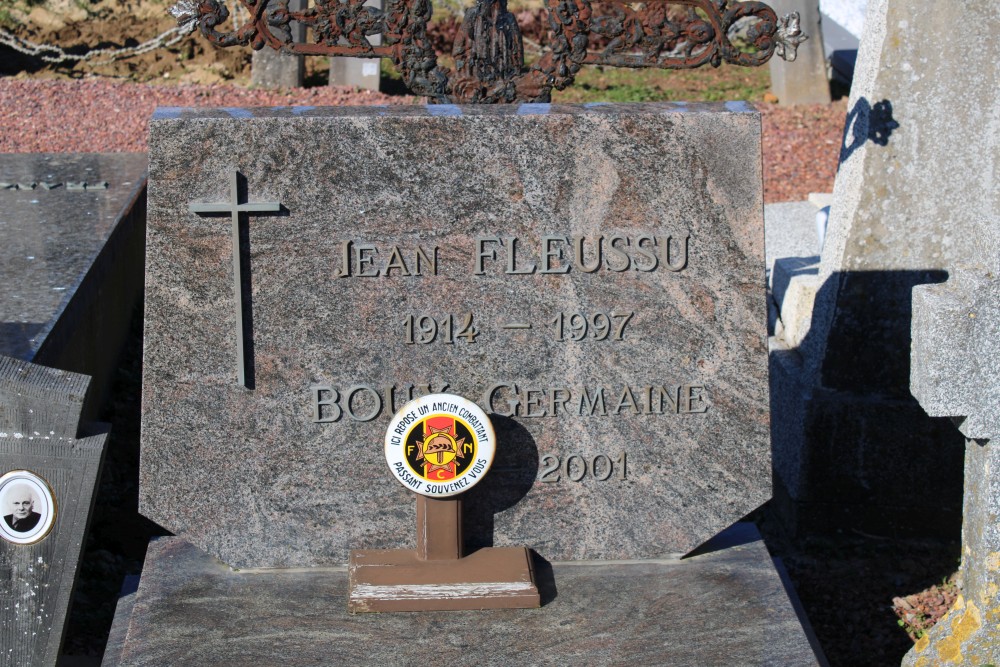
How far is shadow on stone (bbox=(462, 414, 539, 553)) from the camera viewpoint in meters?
3.53

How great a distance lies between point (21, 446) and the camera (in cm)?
329


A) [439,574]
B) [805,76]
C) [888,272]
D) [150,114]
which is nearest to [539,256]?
[439,574]

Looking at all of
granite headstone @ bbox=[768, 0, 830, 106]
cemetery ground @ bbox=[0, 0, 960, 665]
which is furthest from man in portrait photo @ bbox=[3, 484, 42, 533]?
granite headstone @ bbox=[768, 0, 830, 106]

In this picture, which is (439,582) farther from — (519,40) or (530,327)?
(519,40)

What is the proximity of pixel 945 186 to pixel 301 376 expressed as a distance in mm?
2565

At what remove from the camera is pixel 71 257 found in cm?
515

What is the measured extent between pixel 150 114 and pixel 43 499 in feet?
22.3

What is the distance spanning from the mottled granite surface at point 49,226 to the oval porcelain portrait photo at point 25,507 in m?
0.69

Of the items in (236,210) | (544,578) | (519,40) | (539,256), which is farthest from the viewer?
(519,40)

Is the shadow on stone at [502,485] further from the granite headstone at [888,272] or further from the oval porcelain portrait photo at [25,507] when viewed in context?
the granite headstone at [888,272]

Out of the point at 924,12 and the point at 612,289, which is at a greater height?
the point at 924,12

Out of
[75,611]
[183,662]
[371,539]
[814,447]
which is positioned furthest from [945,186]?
[75,611]

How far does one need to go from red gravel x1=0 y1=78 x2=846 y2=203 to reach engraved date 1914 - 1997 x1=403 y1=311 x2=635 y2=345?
559 cm

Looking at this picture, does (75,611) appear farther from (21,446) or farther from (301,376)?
(301,376)
